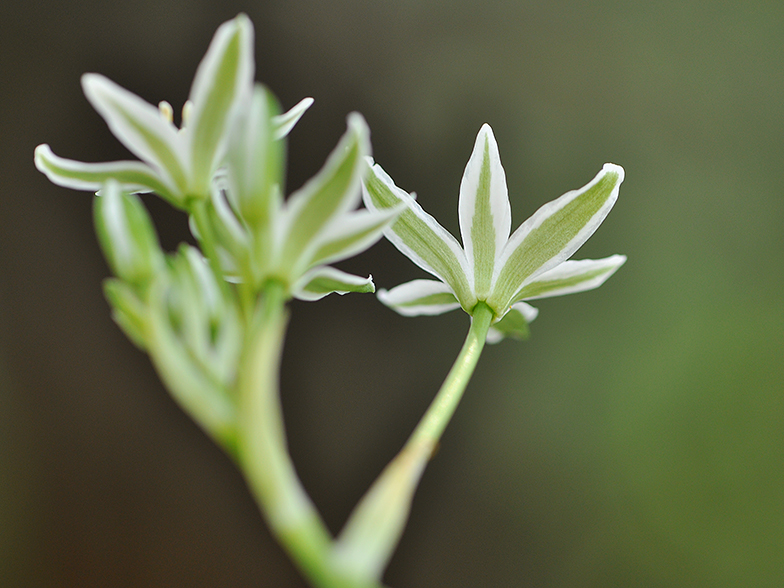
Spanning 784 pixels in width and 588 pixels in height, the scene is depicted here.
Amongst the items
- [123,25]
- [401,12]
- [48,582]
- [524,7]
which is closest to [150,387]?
[48,582]

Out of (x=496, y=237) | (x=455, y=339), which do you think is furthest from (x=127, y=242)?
(x=455, y=339)

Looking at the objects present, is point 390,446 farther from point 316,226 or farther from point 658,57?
point 316,226

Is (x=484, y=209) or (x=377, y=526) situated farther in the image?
(x=484, y=209)

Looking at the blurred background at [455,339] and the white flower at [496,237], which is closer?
the white flower at [496,237]

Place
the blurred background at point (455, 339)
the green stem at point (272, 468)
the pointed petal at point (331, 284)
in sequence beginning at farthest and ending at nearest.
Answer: the blurred background at point (455, 339) < the pointed petal at point (331, 284) < the green stem at point (272, 468)

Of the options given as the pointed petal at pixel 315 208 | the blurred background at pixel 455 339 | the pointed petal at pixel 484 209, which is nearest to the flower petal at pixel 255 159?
the pointed petal at pixel 315 208

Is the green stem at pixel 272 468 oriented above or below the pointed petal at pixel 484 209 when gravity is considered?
below

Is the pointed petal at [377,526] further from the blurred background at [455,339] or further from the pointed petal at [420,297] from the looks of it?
the blurred background at [455,339]

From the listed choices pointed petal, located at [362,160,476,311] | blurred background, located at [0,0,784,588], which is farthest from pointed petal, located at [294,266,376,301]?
blurred background, located at [0,0,784,588]

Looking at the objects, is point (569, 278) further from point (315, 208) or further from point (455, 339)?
point (455, 339)
